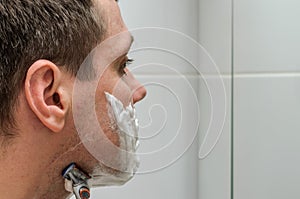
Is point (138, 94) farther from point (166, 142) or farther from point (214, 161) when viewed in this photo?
point (214, 161)

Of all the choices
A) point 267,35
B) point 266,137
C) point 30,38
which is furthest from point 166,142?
point 30,38

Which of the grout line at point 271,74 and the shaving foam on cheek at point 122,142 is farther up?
the grout line at point 271,74

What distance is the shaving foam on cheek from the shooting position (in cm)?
62

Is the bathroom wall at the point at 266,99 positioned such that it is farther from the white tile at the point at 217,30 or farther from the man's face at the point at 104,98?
the man's face at the point at 104,98

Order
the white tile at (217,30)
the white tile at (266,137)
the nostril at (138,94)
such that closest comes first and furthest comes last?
the nostril at (138,94)
the white tile at (266,137)
the white tile at (217,30)

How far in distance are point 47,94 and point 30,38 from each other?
8cm

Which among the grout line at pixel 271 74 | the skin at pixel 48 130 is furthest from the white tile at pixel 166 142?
the skin at pixel 48 130

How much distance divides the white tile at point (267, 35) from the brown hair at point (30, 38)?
47 centimetres

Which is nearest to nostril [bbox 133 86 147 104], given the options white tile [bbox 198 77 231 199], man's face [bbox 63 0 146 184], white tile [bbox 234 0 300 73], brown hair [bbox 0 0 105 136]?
man's face [bbox 63 0 146 184]

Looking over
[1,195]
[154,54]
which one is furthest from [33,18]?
[154,54]

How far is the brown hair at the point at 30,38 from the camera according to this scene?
0.53 metres

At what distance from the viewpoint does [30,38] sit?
54 cm

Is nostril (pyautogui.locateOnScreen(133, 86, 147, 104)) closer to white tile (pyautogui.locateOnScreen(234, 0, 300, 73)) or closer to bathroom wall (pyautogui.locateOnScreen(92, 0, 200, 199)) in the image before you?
bathroom wall (pyautogui.locateOnScreen(92, 0, 200, 199))

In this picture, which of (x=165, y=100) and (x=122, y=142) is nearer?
(x=122, y=142)
